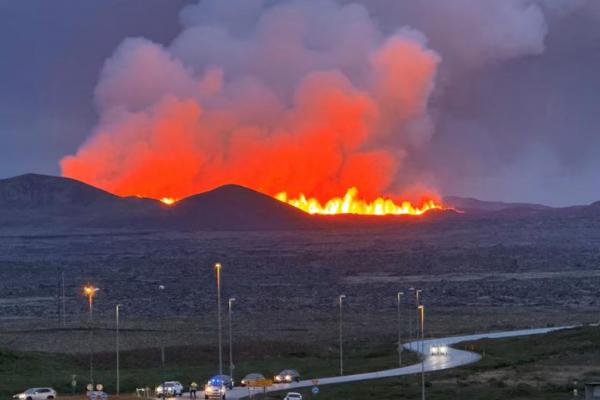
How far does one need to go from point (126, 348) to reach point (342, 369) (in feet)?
93.5

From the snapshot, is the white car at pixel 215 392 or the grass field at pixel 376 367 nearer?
the white car at pixel 215 392

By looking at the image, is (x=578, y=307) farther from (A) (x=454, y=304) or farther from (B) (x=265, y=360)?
(B) (x=265, y=360)

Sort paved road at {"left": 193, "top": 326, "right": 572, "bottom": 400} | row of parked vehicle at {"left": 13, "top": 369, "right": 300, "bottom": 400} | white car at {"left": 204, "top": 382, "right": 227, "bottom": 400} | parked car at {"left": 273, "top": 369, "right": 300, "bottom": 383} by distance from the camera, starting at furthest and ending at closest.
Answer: parked car at {"left": 273, "top": 369, "right": 300, "bottom": 383} < paved road at {"left": 193, "top": 326, "right": 572, "bottom": 400} < white car at {"left": 204, "top": 382, "right": 227, "bottom": 400} < row of parked vehicle at {"left": 13, "top": 369, "right": 300, "bottom": 400}

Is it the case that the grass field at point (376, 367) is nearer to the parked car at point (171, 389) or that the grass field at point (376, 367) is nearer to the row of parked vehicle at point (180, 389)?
the row of parked vehicle at point (180, 389)

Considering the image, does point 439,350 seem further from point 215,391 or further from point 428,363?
point 215,391

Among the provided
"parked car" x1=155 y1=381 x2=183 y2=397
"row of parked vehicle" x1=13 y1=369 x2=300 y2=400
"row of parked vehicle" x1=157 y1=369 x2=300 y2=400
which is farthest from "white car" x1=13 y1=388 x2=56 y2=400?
"parked car" x1=155 y1=381 x2=183 y2=397

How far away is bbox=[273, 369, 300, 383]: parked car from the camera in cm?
9144

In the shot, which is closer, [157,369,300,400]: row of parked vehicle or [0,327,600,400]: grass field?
[157,369,300,400]: row of parked vehicle

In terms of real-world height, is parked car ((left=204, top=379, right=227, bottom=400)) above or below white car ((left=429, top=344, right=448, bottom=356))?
below

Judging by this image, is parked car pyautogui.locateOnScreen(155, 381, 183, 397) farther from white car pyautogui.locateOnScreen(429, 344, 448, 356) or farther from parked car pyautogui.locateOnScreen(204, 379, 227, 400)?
white car pyautogui.locateOnScreen(429, 344, 448, 356)

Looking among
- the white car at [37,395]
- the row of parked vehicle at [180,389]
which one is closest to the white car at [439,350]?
the row of parked vehicle at [180,389]

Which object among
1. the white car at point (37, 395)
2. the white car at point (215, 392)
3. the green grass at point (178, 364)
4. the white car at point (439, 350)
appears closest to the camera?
the white car at point (37, 395)

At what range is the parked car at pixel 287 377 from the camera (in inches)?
3600

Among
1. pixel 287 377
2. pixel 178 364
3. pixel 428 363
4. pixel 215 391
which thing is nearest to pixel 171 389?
pixel 215 391
